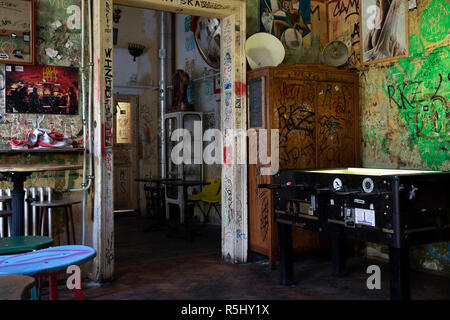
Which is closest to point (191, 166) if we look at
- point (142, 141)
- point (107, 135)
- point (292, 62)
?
point (142, 141)

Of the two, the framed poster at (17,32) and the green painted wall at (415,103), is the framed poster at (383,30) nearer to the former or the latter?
the green painted wall at (415,103)

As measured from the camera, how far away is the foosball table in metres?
3.04

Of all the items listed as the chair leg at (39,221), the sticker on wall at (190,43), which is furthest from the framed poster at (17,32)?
the sticker on wall at (190,43)

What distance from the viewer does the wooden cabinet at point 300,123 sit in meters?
4.89

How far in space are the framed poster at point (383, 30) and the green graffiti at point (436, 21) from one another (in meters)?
0.23

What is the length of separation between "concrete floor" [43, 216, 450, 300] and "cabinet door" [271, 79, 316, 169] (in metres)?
1.20

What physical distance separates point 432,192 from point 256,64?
2.69 metres

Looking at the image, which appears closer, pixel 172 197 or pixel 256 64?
pixel 256 64

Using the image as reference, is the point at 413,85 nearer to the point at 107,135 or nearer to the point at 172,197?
the point at 107,135

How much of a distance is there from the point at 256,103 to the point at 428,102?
5.93ft

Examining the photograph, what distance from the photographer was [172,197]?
8453 mm

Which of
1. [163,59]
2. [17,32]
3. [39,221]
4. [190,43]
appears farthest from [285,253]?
[163,59]

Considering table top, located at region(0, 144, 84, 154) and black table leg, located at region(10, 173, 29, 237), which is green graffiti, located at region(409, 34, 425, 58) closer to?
table top, located at region(0, 144, 84, 154)

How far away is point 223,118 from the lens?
5.28 meters
